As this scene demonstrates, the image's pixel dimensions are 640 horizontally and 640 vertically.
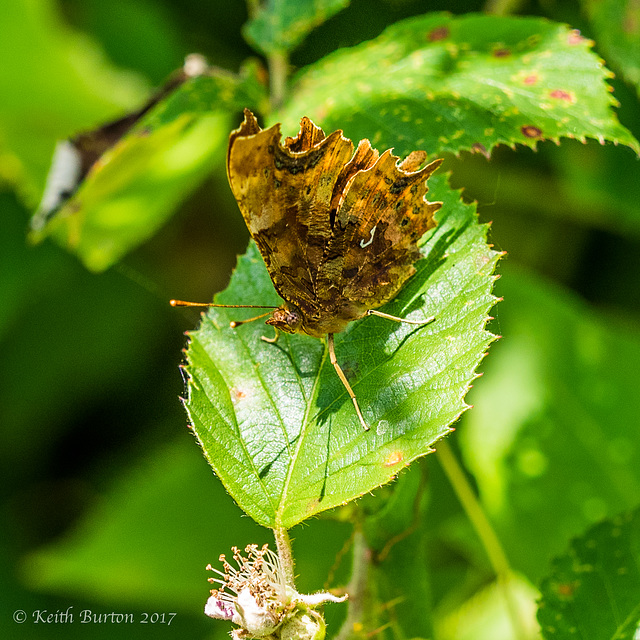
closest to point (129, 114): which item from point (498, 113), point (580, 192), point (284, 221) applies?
point (284, 221)

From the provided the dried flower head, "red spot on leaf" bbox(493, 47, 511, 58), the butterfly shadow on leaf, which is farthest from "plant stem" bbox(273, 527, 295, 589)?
"red spot on leaf" bbox(493, 47, 511, 58)

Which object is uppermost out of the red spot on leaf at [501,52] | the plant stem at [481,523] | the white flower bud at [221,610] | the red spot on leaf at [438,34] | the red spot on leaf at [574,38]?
the red spot on leaf at [438,34]

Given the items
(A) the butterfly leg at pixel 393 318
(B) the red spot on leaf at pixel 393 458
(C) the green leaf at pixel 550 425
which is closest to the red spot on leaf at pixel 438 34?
(A) the butterfly leg at pixel 393 318

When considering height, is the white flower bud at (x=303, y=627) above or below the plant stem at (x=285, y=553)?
below

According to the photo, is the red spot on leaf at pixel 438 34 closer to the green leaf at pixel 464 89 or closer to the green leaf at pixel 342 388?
the green leaf at pixel 464 89

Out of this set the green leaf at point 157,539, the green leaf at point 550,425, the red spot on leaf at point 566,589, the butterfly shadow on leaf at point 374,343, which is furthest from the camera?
the green leaf at point 157,539

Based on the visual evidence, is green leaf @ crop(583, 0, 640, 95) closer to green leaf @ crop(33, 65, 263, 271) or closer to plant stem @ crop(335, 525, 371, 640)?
green leaf @ crop(33, 65, 263, 271)
